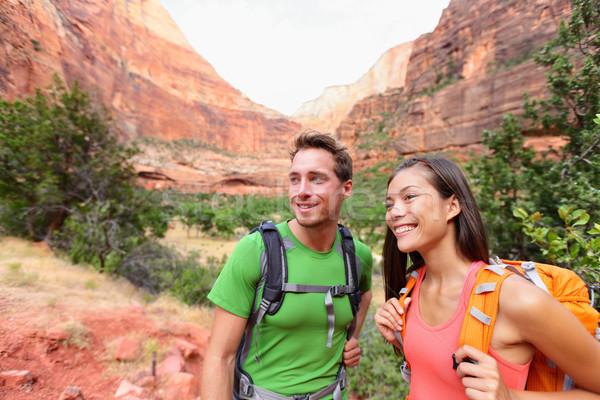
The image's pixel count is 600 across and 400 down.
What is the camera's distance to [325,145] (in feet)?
5.14

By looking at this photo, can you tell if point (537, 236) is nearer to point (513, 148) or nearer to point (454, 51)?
point (513, 148)

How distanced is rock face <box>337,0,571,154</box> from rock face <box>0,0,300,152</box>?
24.9 meters

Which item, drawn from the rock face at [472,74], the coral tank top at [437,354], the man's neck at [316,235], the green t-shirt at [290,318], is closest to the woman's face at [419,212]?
the coral tank top at [437,354]

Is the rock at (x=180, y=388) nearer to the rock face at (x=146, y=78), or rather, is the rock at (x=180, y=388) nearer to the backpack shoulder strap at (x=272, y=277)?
the backpack shoulder strap at (x=272, y=277)

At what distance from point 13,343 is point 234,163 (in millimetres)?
57561

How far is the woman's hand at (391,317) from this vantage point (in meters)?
1.17

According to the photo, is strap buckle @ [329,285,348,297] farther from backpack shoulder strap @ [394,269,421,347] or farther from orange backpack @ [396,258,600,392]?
orange backpack @ [396,258,600,392]

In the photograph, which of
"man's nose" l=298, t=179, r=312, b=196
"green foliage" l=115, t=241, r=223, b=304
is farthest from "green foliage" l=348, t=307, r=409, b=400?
"green foliage" l=115, t=241, r=223, b=304

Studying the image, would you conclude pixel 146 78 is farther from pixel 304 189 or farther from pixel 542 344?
pixel 542 344

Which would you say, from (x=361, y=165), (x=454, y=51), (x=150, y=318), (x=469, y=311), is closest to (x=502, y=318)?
(x=469, y=311)

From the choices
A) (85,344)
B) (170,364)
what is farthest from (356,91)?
(85,344)

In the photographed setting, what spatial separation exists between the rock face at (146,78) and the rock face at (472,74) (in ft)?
81.6

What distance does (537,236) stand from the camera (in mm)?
1817

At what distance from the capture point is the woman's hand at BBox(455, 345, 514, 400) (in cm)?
74
